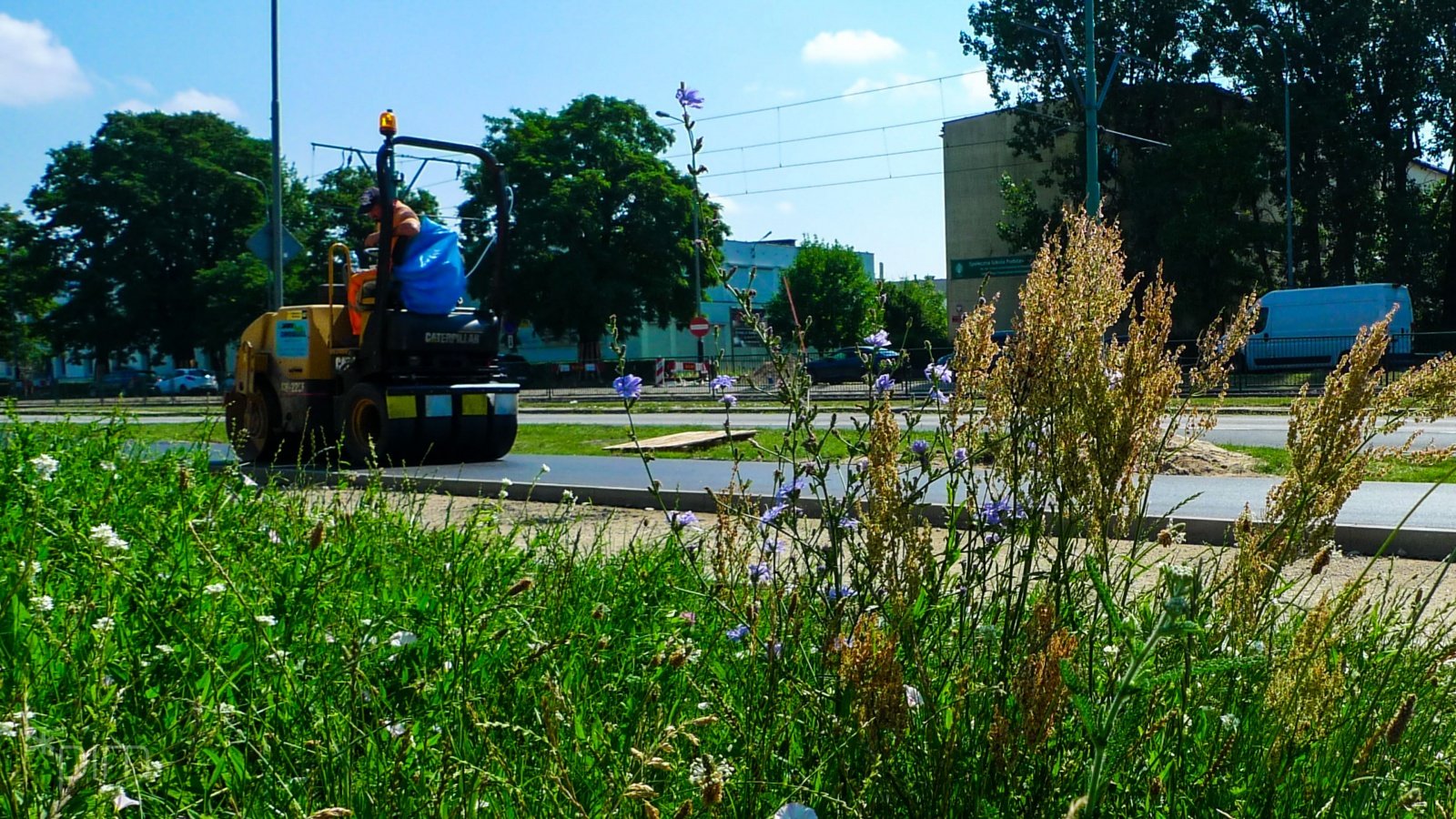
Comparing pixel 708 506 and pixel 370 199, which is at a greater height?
pixel 370 199

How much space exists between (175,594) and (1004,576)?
2.42 meters

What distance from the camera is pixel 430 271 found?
1201cm

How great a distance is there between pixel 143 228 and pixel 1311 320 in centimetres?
5601

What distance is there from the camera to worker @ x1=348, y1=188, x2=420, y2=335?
1154 centimetres

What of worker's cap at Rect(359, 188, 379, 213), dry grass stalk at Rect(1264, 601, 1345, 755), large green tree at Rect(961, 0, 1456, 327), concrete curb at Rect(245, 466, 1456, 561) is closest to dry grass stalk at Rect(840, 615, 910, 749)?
dry grass stalk at Rect(1264, 601, 1345, 755)

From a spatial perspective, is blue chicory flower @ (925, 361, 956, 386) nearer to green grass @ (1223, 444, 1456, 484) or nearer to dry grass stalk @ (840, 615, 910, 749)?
green grass @ (1223, 444, 1456, 484)

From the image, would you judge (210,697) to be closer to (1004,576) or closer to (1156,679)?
(1004,576)

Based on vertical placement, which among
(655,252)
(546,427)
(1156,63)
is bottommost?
(546,427)

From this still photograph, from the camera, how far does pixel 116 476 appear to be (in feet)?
21.4

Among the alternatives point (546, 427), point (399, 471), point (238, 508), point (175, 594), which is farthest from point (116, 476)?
point (546, 427)

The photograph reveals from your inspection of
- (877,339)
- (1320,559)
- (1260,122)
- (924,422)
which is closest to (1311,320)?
(1260,122)

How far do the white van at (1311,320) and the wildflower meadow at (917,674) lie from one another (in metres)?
34.9

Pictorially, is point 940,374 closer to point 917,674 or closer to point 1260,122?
point 917,674

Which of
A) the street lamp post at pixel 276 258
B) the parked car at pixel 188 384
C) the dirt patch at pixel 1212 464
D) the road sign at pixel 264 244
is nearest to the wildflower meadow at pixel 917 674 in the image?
the dirt patch at pixel 1212 464
